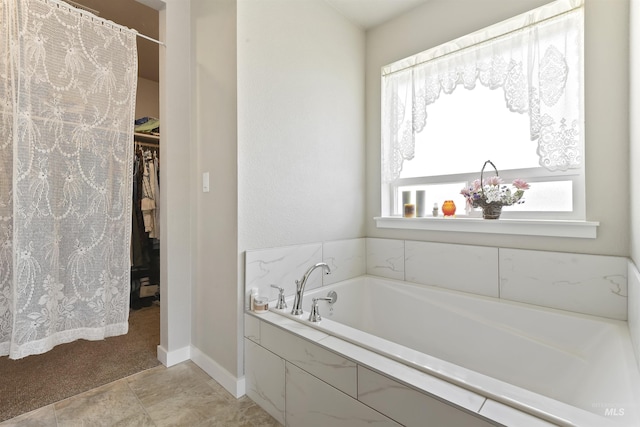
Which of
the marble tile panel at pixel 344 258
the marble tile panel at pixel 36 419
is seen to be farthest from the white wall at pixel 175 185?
the marble tile panel at pixel 344 258

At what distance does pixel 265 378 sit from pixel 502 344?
122cm

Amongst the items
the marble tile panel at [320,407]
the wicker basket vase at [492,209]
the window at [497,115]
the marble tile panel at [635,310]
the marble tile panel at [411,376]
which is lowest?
the marble tile panel at [320,407]

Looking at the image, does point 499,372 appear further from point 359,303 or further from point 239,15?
point 239,15

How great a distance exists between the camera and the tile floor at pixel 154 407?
138 centimetres

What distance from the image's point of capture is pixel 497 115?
191cm

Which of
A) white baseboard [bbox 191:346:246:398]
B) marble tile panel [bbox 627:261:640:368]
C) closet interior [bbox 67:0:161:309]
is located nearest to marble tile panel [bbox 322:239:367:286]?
white baseboard [bbox 191:346:246:398]

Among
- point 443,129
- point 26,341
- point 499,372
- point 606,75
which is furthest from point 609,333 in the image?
point 26,341

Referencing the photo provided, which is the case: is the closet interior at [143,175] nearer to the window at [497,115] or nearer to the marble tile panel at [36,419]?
the marble tile panel at [36,419]

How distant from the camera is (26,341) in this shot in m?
1.31

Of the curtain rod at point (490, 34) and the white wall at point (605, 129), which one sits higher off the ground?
the curtain rod at point (490, 34)

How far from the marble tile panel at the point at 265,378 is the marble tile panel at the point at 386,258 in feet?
3.68

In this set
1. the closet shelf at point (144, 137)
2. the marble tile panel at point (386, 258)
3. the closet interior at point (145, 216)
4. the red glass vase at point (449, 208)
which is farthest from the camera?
the closet shelf at point (144, 137)

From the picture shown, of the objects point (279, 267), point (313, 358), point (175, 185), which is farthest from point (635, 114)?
point (175, 185)

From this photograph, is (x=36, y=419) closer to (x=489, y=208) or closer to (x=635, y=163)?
(x=489, y=208)
